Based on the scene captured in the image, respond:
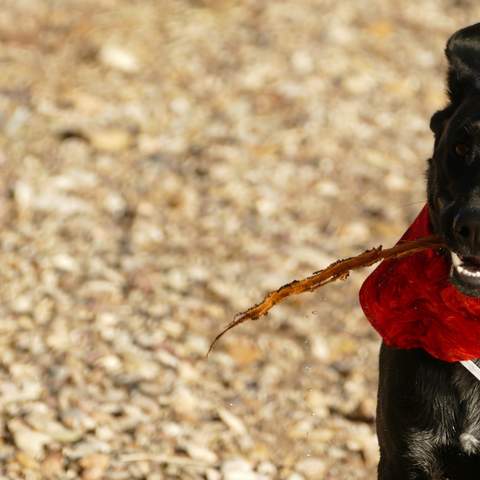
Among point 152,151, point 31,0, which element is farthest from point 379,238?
point 31,0

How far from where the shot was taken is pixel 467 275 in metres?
3.18

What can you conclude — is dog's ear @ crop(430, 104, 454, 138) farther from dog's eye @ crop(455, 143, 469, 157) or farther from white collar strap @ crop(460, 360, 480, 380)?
white collar strap @ crop(460, 360, 480, 380)

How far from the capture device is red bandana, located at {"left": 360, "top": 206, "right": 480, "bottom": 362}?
A: 3309 millimetres

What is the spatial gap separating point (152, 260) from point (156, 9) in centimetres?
298

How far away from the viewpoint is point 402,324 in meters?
3.44

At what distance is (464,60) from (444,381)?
1.04 meters

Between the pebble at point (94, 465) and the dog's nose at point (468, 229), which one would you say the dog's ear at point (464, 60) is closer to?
the dog's nose at point (468, 229)

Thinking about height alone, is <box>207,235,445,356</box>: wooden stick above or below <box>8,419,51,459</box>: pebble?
above

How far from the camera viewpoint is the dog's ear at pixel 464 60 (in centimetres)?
354

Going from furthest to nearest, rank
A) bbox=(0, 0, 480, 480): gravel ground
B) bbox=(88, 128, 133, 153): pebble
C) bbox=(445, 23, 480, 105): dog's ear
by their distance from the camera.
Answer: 1. bbox=(88, 128, 133, 153): pebble
2. bbox=(0, 0, 480, 480): gravel ground
3. bbox=(445, 23, 480, 105): dog's ear


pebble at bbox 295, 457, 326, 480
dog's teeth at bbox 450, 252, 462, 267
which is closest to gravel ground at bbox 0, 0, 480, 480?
pebble at bbox 295, 457, 326, 480

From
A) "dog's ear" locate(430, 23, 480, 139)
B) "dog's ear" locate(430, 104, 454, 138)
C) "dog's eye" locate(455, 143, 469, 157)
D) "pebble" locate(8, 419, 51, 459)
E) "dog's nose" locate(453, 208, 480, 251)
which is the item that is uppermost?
"dog's ear" locate(430, 23, 480, 139)

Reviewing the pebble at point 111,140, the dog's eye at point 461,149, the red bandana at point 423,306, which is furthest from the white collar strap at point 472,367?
the pebble at point 111,140

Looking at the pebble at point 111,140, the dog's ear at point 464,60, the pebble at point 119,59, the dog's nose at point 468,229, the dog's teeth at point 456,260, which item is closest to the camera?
the dog's nose at point 468,229
